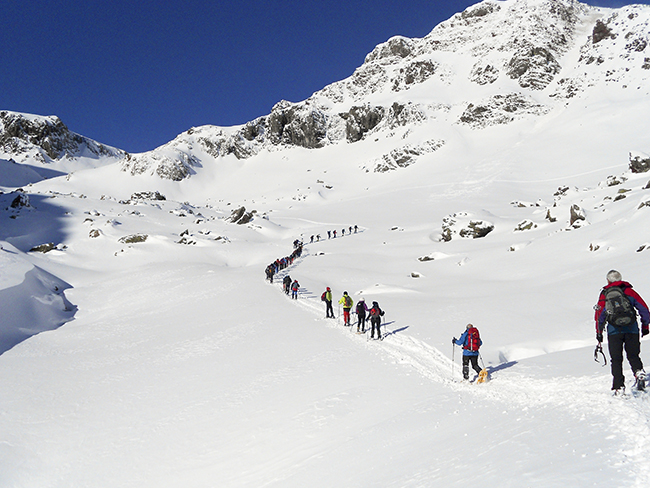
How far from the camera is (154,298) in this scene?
2431 cm

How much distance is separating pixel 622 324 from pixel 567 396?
1445 millimetres

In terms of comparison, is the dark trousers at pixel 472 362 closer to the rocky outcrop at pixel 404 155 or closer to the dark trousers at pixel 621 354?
the dark trousers at pixel 621 354

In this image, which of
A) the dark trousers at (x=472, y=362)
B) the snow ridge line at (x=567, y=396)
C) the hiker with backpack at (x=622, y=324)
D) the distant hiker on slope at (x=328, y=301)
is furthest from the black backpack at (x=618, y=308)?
the distant hiker on slope at (x=328, y=301)

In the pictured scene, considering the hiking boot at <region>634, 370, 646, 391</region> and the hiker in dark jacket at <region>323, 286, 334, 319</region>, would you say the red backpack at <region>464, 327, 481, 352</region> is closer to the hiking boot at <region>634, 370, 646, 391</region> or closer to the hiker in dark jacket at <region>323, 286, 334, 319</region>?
the hiking boot at <region>634, 370, 646, 391</region>

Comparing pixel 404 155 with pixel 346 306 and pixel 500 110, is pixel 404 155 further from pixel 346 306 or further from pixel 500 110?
pixel 346 306

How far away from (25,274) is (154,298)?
7.56 meters

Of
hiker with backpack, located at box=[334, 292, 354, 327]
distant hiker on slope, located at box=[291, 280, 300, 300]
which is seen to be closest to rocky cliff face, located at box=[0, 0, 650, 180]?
distant hiker on slope, located at box=[291, 280, 300, 300]

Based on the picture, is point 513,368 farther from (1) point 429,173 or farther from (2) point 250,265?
(1) point 429,173

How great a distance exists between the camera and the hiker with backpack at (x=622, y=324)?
5262mm

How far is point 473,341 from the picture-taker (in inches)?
337

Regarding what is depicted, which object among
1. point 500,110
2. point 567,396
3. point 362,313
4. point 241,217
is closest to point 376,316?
point 362,313

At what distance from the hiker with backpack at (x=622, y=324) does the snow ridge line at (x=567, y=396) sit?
0.30 m

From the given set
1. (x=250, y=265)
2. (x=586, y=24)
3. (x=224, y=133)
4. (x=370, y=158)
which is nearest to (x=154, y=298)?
(x=250, y=265)

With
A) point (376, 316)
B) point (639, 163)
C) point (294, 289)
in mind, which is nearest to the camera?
point (376, 316)
